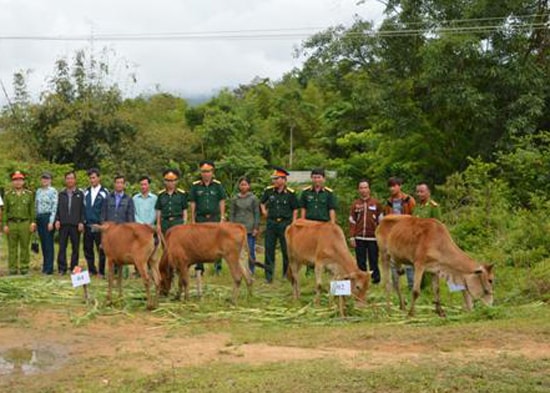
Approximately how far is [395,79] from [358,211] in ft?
43.5

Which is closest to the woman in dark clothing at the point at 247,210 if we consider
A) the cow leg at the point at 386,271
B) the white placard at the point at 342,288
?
the cow leg at the point at 386,271

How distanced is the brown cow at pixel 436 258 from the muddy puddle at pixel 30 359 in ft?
15.4

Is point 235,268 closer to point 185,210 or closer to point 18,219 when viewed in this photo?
point 185,210

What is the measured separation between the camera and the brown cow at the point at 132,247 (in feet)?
37.9

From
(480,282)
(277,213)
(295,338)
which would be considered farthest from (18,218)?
→ (480,282)

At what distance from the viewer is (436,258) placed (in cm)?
1068

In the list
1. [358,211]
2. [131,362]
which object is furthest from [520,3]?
[131,362]

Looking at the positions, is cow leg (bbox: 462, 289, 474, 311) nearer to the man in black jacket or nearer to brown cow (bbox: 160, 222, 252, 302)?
brown cow (bbox: 160, 222, 252, 302)

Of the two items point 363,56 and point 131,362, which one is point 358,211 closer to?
point 131,362

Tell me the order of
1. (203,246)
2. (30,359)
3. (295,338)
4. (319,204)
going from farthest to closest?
(319,204)
(203,246)
(295,338)
(30,359)

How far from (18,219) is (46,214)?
534 millimetres

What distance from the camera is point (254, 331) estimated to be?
388 inches

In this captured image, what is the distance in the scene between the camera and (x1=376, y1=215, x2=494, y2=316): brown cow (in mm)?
10531

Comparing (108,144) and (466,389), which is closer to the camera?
(466,389)
